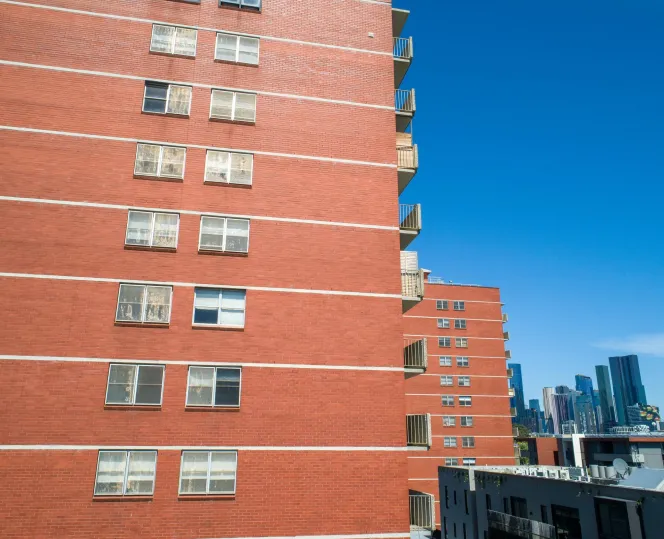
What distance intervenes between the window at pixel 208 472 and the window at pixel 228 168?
1001 centimetres

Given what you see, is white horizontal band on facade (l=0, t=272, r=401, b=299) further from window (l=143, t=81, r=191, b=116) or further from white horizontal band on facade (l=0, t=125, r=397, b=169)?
window (l=143, t=81, r=191, b=116)

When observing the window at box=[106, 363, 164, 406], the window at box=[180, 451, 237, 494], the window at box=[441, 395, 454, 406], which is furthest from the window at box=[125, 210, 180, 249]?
the window at box=[441, 395, 454, 406]

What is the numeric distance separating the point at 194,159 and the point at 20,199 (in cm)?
626

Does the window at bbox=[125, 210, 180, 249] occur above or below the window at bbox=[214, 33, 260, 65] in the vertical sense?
below

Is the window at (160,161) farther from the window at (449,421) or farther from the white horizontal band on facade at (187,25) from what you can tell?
the window at (449,421)

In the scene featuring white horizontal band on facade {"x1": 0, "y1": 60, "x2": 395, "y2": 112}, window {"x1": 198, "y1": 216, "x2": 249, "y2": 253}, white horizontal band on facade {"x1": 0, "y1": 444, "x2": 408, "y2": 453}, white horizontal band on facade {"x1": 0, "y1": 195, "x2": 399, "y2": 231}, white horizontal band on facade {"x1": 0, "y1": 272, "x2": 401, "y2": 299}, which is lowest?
white horizontal band on facade {"x1": 0, "y1": 444, "x2": 408, "y2": 453}

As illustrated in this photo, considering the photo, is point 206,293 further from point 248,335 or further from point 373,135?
point 373,135

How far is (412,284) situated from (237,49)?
41.4 ft

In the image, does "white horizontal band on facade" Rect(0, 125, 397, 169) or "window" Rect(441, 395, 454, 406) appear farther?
"window" Rect(441, 395, 454, 406)

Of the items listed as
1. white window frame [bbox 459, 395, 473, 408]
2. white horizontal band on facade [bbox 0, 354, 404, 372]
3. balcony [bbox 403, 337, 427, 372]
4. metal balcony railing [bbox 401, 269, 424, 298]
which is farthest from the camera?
white window frame [bbox 459, 395, 473, 408]

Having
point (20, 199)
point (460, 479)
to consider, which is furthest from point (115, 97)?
point (460, 479)

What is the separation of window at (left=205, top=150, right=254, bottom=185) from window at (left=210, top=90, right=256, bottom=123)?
1675 millimetres

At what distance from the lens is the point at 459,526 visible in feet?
151

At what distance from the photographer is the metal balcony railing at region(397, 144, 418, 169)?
72.8ft
